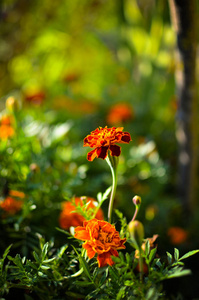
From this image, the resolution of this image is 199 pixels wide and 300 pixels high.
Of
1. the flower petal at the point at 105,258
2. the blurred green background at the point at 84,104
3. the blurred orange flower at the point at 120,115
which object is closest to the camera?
the flower petal at the point at 105,258

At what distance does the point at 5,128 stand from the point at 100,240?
0.57 m

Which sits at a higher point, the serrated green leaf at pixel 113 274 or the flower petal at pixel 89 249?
the flower petal at pixel 89 249

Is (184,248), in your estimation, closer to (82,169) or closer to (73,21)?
(82,169)

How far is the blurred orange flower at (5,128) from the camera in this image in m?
0.88

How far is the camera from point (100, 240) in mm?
438

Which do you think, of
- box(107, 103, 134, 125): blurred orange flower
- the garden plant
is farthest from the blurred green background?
the garden plant

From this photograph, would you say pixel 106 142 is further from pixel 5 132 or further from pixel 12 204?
pixel 5 132

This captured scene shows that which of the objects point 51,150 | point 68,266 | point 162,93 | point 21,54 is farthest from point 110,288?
point 21,54

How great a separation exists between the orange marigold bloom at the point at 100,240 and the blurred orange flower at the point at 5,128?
52cm

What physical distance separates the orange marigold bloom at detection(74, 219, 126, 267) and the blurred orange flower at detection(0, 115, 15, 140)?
0.52 meters

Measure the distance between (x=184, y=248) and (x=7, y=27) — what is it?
5.73 feet

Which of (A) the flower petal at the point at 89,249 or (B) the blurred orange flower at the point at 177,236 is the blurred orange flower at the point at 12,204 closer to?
(A) the flower petal at the point at 89,249

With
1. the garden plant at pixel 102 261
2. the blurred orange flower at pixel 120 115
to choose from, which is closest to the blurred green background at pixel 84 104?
the blurred orange flower at pixel 120 115

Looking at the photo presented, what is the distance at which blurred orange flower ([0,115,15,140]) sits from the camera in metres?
0.88
